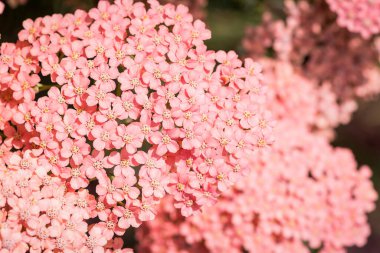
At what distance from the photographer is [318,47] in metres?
2.19

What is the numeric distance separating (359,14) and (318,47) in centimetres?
33

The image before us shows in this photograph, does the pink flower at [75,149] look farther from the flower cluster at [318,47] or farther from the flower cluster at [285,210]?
the flower cluster at [318,47]

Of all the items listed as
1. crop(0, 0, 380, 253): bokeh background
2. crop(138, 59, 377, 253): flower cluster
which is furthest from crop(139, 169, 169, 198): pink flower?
crop(0, 0, 380, 253): bokeh background

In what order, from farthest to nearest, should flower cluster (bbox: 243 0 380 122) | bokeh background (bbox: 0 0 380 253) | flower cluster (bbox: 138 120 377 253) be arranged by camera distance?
flower cluster (bbox: 243 0 380 122) → bokeh background (bbox: 0 0 380 253) → flower cluster (bbox: 138 120 377 253)

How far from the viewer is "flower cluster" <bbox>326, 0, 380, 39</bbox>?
6.15 ft

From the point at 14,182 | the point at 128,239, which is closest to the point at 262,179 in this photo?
the point at 14,182

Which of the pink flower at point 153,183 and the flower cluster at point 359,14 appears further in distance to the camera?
the flower cluster at point 359,14

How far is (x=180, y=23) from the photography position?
144 cm

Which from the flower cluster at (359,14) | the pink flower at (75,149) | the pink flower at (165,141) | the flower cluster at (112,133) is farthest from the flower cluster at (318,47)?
the pink flower at (75,149)

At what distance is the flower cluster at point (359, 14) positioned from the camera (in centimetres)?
187

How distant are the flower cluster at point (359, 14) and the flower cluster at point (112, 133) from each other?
2.22ft

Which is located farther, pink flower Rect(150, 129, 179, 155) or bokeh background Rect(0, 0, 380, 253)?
bokeh background Rect(0, 0, 380, 253)

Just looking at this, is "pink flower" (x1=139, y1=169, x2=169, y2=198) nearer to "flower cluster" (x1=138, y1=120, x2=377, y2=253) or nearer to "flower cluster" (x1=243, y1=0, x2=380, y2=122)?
"flower cluster" (x1=138, y1=120, x2=377, y2=253)

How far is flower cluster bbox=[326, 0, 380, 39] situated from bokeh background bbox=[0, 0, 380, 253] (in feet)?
1.69
